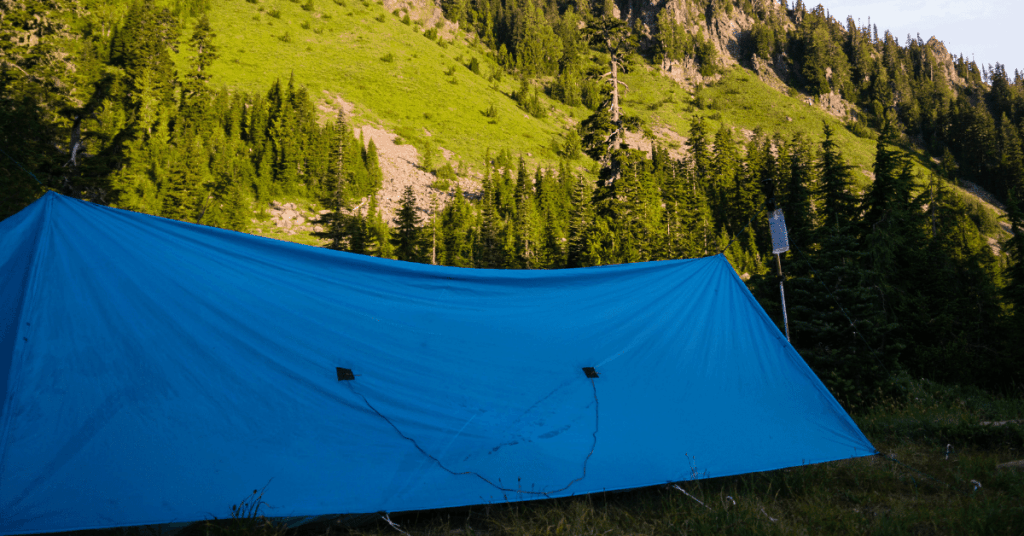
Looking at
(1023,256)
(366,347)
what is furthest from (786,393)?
(1023,256)

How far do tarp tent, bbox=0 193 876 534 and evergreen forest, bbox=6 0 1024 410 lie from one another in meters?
1.92

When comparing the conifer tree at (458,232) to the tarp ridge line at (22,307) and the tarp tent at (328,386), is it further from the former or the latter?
the tarp ridge line at (22,307)

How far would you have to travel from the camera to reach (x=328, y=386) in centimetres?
365

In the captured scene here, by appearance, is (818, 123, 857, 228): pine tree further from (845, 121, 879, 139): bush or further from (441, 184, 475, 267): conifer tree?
(845, 121, 879, 139): bush

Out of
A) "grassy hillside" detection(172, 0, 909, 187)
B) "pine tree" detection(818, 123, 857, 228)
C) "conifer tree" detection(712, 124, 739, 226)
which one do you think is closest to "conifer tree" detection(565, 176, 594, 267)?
"pine tree" detection(818, 123, 857, 228)

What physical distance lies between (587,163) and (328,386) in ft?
290

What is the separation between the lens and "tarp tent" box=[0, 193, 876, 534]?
299cm

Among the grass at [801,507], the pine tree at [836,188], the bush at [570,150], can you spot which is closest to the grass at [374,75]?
the bush at [570,150]

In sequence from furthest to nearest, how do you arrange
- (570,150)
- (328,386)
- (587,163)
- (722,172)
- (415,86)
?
(587,163) < (570,150) < (415,86) < (722,172) < (328,386)

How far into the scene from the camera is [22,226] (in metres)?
3.39

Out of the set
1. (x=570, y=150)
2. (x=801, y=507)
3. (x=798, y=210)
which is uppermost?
(x=570, y=150)

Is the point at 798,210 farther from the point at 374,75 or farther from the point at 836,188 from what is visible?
the point at 374,75

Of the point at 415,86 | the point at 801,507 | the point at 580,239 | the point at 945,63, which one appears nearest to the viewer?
the point at 801,507

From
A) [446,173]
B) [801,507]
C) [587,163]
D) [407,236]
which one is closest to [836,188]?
[801,507]
